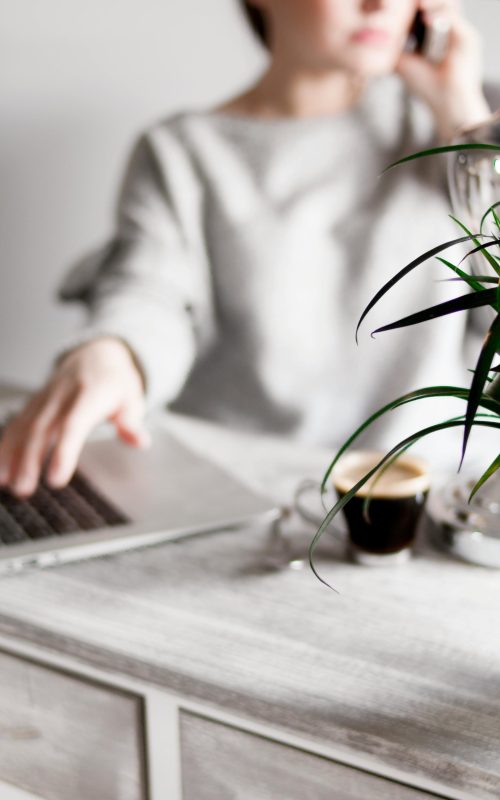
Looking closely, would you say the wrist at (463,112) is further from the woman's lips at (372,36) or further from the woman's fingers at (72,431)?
the woman's fingers at (72,431)

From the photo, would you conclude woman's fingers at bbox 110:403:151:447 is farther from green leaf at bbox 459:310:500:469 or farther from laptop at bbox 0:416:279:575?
green leaf at bbox 459:310:500:469

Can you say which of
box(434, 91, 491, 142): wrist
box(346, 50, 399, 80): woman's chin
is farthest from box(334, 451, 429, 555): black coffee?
box(346, 50, 399, 80): woman's chin

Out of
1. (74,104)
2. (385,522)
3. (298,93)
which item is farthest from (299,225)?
(385,522)

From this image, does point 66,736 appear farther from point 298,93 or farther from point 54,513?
point 298,93

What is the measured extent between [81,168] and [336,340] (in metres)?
0.50

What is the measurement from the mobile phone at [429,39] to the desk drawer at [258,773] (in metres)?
0.87

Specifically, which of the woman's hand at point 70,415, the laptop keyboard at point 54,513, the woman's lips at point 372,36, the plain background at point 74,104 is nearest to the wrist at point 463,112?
the woman's lips at point 372,36

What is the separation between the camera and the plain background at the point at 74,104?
3.97 feet

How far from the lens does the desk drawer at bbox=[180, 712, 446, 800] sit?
1.68 ft

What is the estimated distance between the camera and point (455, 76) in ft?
3.45

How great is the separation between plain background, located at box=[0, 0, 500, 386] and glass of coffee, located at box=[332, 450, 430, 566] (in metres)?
0.78

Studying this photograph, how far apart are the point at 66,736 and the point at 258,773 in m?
0.15

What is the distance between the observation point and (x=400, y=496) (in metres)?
0.62

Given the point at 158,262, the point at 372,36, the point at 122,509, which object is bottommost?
the point at 122,509
